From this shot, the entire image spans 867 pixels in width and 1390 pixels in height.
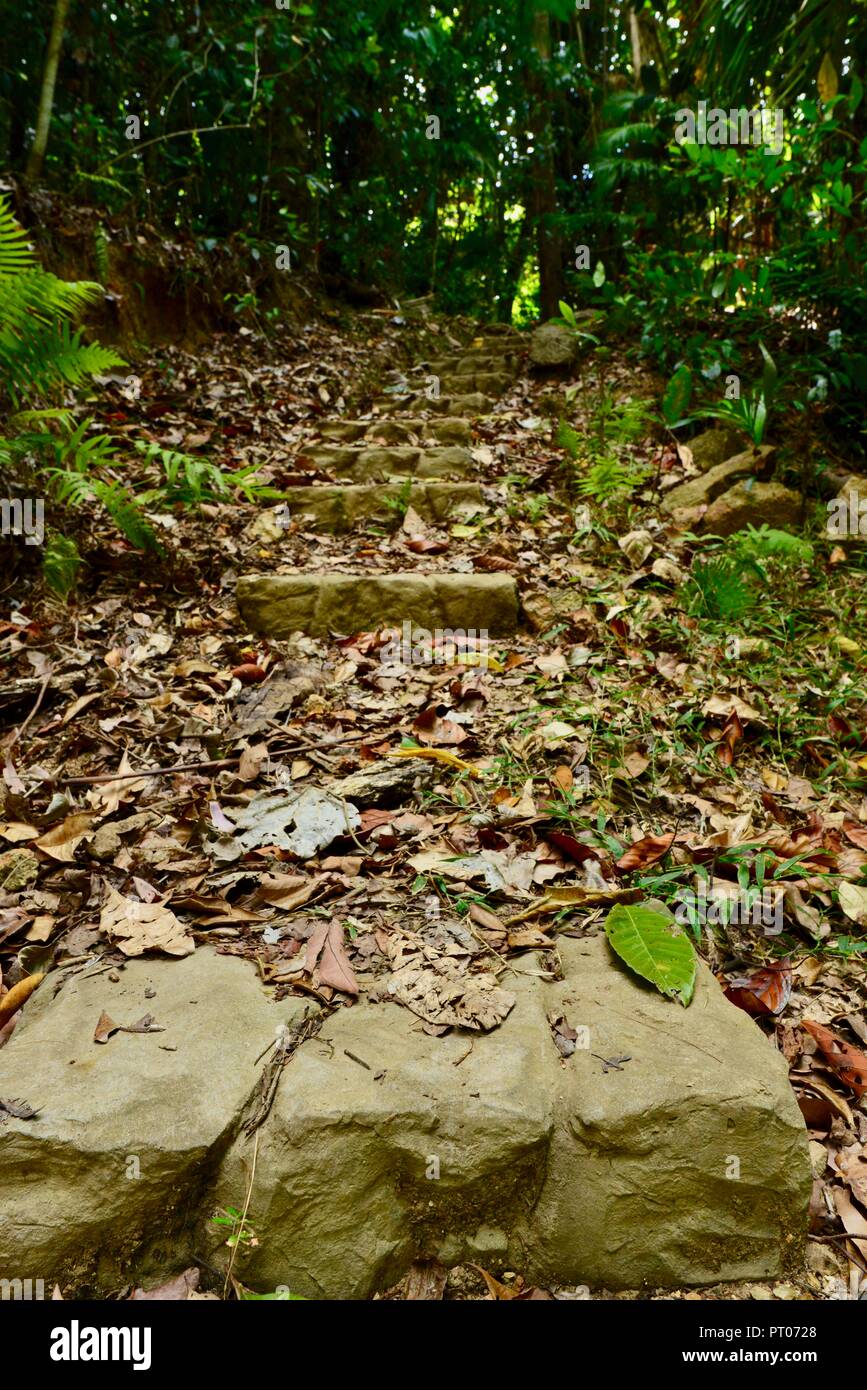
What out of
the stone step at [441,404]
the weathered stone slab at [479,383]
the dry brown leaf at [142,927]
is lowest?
the dry brown leaf at [142,927]

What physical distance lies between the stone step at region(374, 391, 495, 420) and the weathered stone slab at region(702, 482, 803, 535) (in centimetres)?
252

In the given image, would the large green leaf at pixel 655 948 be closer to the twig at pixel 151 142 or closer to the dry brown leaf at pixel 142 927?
the dry brown leaf at pixel 142 927

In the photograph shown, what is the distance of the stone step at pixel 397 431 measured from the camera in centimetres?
545

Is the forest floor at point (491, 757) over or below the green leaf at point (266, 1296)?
over

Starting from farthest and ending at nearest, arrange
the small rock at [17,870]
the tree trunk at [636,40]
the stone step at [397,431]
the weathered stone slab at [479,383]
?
the tree trunk at [636,40] < the weathered stone slab at [479,383] < the stone step at [397,431] < the small rock at [17,870]

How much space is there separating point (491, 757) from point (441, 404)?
4.52 metres

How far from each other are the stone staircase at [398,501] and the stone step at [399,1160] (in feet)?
7.06

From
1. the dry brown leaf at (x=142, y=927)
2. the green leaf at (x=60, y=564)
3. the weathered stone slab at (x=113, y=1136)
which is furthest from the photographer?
the green leaf at (x=60, y=564)

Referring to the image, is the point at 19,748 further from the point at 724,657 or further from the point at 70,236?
the point at 70,236

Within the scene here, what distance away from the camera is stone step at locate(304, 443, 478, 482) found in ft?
15.8

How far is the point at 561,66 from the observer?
868cm

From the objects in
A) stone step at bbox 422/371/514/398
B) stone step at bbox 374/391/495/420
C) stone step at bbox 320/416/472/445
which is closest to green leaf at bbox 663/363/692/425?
stone step at bbox 320/416/472/445

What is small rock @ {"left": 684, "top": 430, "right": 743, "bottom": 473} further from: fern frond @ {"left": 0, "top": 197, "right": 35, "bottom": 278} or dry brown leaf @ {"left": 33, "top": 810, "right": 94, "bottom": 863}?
dry brown leaf @ {"left": 33, "top": 810, "right": 94, "bottom": 863}

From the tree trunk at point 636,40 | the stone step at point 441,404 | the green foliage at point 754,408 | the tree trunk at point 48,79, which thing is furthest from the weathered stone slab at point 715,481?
the tree trunk at point 636,40
